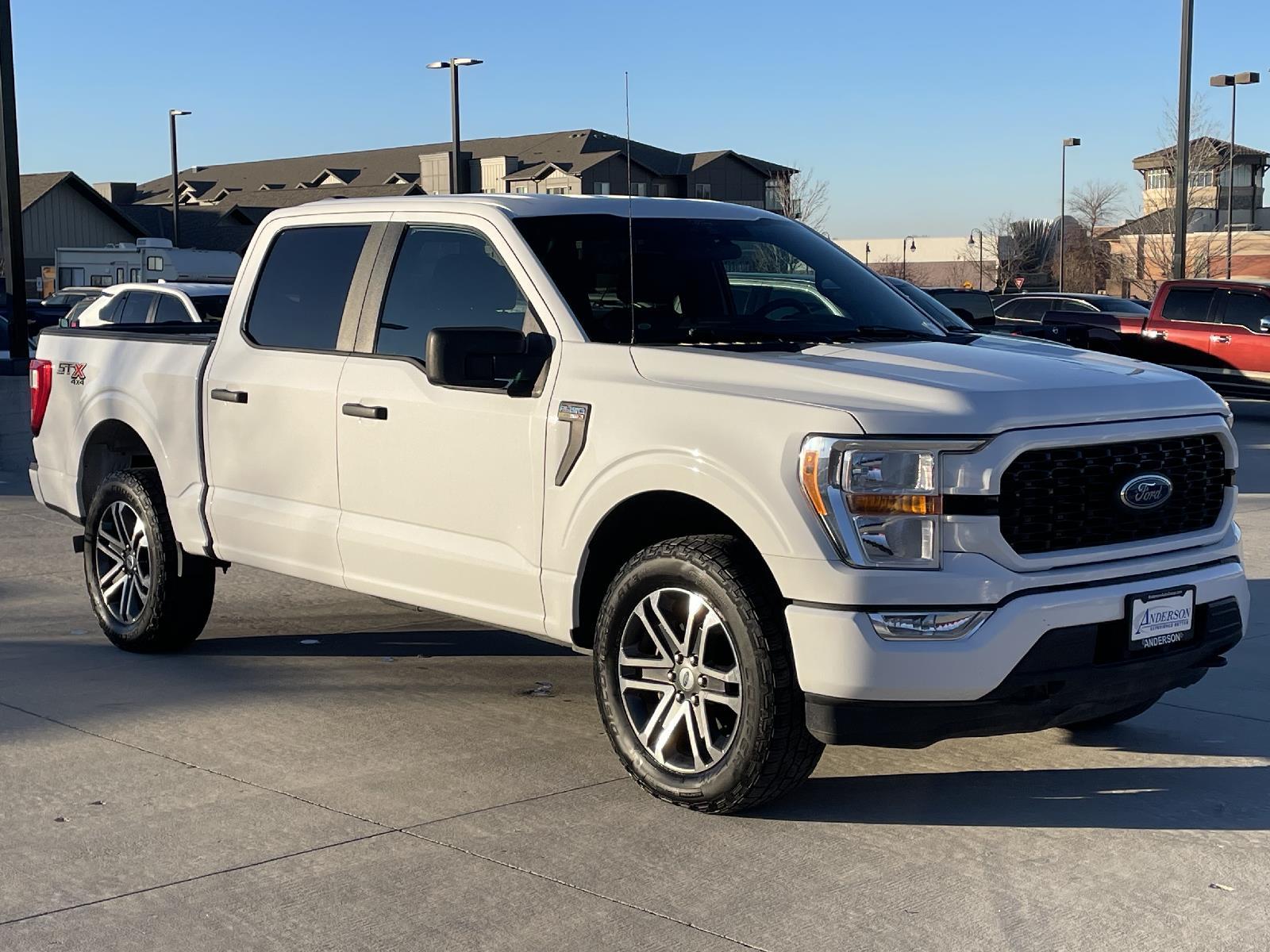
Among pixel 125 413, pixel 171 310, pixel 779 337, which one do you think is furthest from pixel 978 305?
pixel 171 310

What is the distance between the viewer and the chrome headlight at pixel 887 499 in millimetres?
4410

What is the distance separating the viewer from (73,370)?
7.60m

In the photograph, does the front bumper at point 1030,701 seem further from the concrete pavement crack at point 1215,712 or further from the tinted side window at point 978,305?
the tinted side window at point 978,305

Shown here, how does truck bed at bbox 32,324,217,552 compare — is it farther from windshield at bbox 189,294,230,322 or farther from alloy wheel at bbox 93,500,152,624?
windshield at bbox 189,294,230,322

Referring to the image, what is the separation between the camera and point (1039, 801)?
16.6ft

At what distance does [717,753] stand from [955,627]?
89cm

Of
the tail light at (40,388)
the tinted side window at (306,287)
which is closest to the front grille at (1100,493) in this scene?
the tinted side window at (306,287)

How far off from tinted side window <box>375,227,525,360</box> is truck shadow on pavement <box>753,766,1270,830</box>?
78.4 inches

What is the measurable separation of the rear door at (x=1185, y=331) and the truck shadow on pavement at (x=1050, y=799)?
16.7 m

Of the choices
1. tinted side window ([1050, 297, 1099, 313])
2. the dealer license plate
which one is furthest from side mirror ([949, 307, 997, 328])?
tinted side window ([1050, 297, 1099, 313])

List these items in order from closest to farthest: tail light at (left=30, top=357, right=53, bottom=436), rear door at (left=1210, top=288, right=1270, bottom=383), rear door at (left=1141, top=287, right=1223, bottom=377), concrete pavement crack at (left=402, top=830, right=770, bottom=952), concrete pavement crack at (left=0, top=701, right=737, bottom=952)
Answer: concrete pavement crack at (left=402, top=830, right=770, bottom=952) → concrete pavement crack at (left=0, top=701, right=737, bottom=952) → tail light at (left=30, top=357, right=53, bottom=436) → rear door at (left=1210, top=288, right=1270, bottom=383) → rear door at (left=1141, top=287, right=1223, bottom=377)

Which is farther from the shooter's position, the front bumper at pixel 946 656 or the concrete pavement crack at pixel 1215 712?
the concrete pavement crack at pixel 1215 712

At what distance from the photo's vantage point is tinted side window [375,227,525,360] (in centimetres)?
568

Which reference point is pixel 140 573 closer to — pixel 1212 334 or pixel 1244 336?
pixel 1244 336
